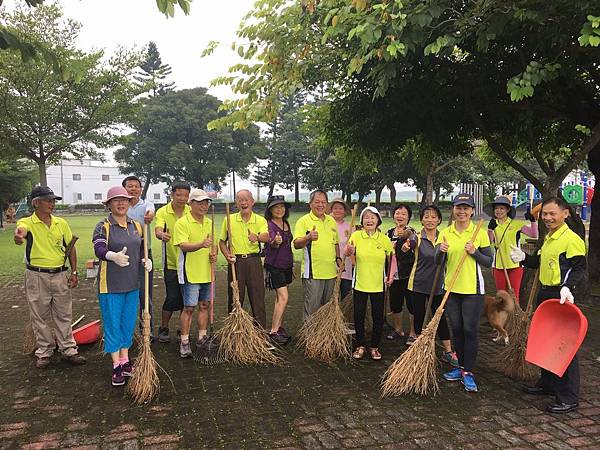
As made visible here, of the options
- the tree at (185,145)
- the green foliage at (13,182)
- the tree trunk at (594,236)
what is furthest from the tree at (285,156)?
the tree trunk at (594,236)

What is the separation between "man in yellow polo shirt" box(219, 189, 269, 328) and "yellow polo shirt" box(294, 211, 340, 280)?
45 cm

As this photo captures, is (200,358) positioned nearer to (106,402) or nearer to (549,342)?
(106,402)

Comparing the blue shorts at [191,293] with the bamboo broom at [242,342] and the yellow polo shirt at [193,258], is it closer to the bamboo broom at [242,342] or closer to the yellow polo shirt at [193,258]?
the yellow polo shirt at [193,258]

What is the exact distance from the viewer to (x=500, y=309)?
5.37m

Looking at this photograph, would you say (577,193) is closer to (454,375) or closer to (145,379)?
(454,375)

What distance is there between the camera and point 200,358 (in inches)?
194

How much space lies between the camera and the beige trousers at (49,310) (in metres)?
4.74

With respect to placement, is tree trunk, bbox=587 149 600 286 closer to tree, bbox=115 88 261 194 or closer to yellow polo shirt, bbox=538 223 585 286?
yellow polo shirt, bbox=538 223 585 286

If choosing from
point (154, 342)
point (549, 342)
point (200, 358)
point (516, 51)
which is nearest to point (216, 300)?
point (154, 342)

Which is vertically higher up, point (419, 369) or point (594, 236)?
point (594, 236)

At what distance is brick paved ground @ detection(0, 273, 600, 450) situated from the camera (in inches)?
132

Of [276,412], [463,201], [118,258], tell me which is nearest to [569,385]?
[463,201]

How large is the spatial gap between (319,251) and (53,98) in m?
14.0

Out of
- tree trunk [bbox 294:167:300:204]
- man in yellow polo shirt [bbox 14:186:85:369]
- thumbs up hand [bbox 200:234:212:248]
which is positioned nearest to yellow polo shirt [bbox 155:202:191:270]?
thumbs up hand [bbox 200:234:212:248]
